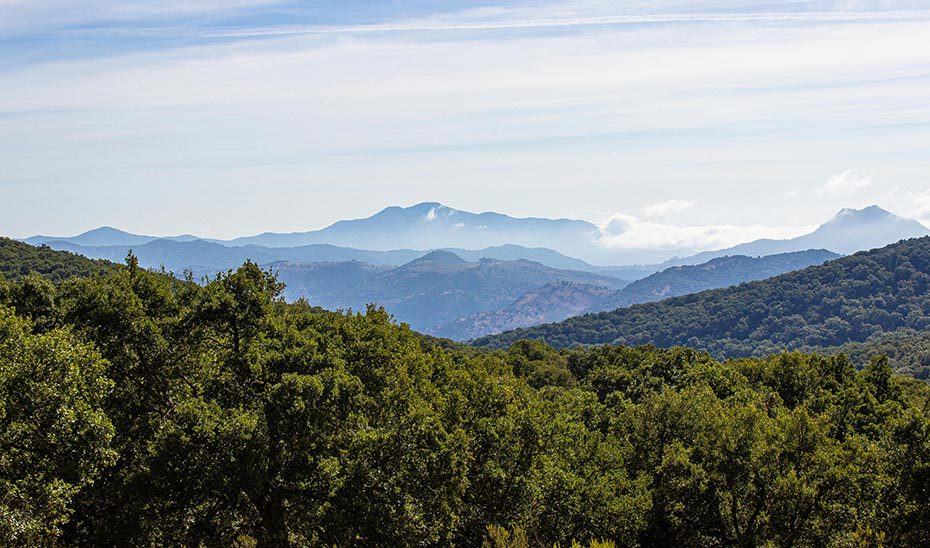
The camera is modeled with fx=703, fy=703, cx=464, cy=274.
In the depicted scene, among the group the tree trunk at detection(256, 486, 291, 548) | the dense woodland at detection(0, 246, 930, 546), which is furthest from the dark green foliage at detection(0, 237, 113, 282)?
the tree trunk at detection(256, 486, 291, 548)

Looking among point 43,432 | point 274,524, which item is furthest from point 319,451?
point 43,432

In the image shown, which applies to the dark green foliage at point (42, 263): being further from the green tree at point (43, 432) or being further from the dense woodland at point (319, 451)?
the green tree at point (43, 432)

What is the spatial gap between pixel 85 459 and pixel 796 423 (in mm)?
22327

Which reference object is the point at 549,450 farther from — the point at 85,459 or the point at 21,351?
the point at 21,351

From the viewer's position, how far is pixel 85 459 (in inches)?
645

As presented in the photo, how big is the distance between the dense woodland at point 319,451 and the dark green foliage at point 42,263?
243ft

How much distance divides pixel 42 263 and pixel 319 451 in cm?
9134

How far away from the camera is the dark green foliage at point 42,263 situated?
291 ft

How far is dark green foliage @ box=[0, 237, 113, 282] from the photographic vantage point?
88.8 metres

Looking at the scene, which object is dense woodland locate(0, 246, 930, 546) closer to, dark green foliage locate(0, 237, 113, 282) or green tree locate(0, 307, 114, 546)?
green tree locate(0, 307, 114, 546)

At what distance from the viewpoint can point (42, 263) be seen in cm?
9500

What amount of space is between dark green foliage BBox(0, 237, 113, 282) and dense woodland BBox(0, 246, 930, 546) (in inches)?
2910

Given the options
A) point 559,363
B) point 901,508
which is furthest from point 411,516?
point 559,363

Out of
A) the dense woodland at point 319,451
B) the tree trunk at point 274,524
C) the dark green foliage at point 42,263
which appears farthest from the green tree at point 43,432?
the dark green foliage at point 42,263
